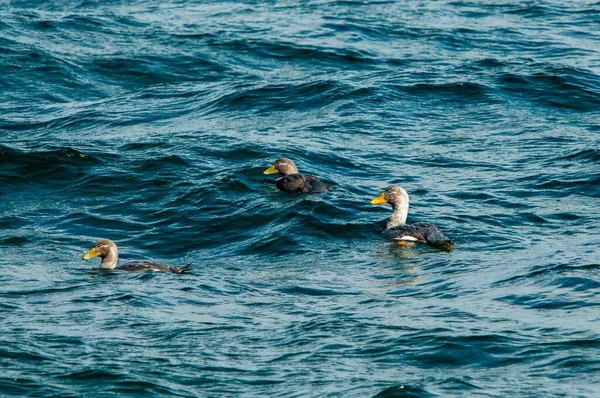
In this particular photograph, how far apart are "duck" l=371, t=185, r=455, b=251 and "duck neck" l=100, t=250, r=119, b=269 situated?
4003 mm

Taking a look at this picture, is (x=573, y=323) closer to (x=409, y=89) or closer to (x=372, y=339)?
(x=372, y=339)

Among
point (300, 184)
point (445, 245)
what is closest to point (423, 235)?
point (445, 245)

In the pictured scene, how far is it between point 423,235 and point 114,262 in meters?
4.33

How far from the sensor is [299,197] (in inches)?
820

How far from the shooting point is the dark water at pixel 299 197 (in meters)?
13.1

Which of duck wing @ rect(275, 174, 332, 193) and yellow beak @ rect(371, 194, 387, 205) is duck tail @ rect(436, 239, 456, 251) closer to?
yellow beak @ rect(371, 194, 387, 205)

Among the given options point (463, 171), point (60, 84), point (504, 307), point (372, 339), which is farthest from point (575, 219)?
point (60, 84)

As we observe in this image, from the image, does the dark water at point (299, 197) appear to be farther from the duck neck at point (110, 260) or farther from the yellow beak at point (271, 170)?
the duck neck at point (110, 260)

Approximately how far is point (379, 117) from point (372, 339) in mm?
13174

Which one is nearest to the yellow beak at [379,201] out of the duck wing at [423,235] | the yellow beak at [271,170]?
the duck wing at [423,235]

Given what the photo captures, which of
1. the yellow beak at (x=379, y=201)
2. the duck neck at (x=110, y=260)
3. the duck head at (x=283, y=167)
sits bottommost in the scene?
the duck neck at (x=110, y=260)

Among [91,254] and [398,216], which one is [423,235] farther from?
[91,254]

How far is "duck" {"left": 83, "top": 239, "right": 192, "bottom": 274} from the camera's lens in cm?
1703

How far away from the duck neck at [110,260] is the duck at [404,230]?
4.00 meters
